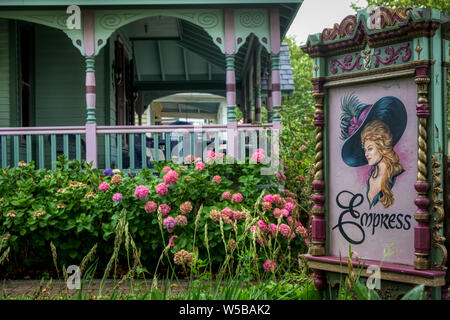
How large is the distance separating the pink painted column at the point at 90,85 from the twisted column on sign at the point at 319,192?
17.7 feet

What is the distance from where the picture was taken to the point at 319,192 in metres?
3.96

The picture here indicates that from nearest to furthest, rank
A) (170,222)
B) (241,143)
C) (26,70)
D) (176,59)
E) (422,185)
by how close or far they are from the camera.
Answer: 1. (422,185)
2. (170,222)
3. (241,143)
4. (26,70)
5. (176,59)

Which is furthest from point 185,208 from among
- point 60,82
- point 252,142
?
point 60,82

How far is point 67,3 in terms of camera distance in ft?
28.2

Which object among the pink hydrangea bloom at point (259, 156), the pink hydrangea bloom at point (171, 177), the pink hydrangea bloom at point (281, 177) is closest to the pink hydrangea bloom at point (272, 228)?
the pink hydrangea bloom at point (171, 177)

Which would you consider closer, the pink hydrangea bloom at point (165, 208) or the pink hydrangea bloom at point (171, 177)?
the pink hydrangea bloom at point (165, 208)

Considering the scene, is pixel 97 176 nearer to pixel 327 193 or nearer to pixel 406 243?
pixel 327 193

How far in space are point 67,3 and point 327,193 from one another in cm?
626

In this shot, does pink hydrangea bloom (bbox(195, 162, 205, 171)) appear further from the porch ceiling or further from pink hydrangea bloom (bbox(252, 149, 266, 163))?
the porch ceiling

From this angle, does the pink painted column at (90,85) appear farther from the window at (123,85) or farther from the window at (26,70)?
the window at (123,85)

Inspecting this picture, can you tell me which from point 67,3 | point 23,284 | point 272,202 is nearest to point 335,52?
point 272,202

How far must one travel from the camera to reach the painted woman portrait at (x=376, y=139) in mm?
3469

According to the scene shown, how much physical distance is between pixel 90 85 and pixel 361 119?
6083 mm

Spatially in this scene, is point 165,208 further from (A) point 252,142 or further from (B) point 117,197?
(A) point 252,142
